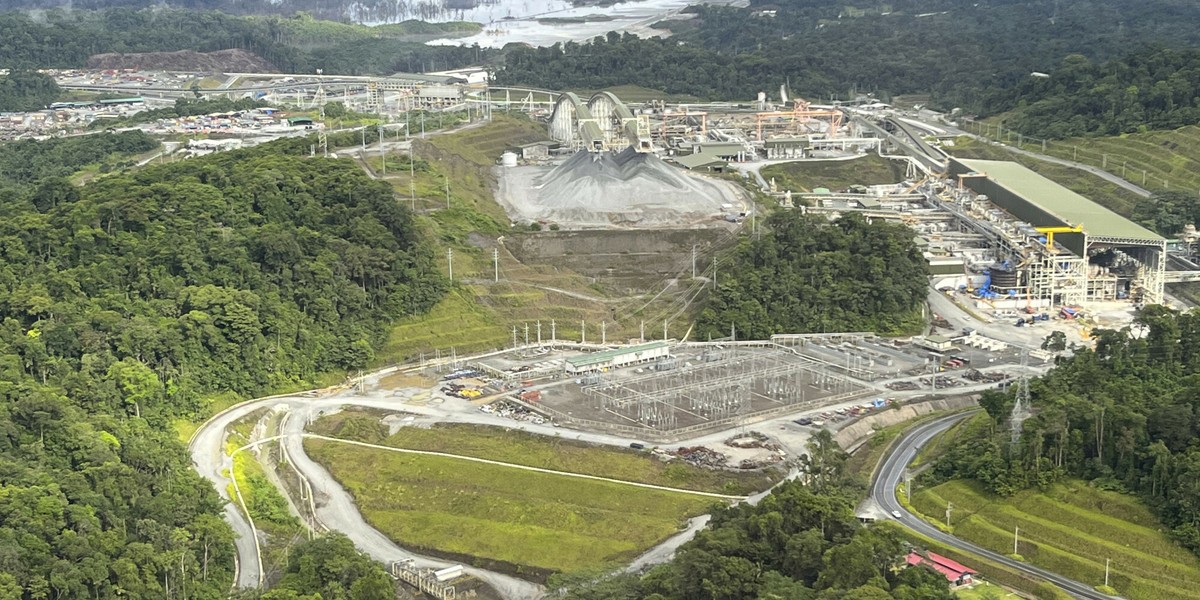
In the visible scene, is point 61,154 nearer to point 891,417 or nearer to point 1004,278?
point 1004,278

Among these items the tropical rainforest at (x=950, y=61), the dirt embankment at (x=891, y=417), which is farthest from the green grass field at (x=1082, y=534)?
the tropical rainforest at (x=950, y=61)

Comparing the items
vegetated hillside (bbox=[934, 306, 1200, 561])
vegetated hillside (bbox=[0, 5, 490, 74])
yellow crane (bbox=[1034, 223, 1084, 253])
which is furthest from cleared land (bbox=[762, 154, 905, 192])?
vegetated hillside (bbox=[0, 5, 490, 74])

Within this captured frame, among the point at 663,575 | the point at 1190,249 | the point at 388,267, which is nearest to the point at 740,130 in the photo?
the point at 1190,249

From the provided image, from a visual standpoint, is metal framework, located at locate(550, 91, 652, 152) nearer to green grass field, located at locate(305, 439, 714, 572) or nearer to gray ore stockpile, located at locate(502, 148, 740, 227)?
gray ore stockpile, located at locate(502, 148, 740, 227)

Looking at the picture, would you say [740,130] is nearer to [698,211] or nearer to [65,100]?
[698,211]

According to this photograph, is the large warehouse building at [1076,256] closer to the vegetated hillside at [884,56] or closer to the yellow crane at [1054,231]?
the yellow crane at [1054,231]

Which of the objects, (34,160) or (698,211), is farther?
(34,160)
